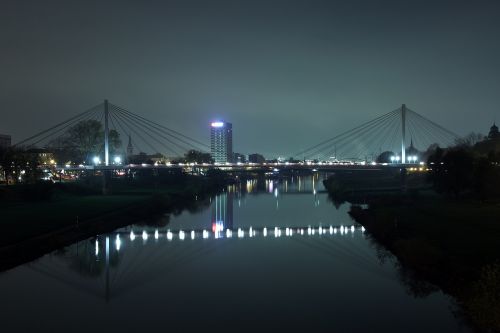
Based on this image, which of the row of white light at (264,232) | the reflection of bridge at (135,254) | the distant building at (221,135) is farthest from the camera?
the distant building at (221,135)

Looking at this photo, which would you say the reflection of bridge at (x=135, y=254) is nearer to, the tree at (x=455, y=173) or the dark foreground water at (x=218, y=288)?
the dark foreground water at (x=218, y=288)

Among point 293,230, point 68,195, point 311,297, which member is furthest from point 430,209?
point 68,195

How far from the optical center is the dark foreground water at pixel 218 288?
14.2 m

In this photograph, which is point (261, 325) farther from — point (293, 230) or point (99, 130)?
point (99, 130)

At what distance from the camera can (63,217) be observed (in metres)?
30.4

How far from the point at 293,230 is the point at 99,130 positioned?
3867cm

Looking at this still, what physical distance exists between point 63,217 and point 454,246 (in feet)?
72.8

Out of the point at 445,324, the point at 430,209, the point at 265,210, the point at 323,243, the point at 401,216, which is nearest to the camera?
the point at 445,324

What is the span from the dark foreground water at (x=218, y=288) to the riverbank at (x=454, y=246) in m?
0.82

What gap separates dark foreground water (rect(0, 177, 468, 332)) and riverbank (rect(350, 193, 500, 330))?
0.82m

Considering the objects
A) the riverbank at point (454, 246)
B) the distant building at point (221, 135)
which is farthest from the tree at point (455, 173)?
the distant building at point (221, 135)

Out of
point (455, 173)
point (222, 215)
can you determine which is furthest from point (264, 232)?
point (455, 173)

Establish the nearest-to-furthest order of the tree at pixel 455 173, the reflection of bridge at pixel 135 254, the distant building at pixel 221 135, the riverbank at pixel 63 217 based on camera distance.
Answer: the reflection of bridge at pixel 135 254
the riverbank at pixel 63 217
the tree at pixel 455 173
the distant building at pixel 221 135

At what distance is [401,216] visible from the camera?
31.0 meters
